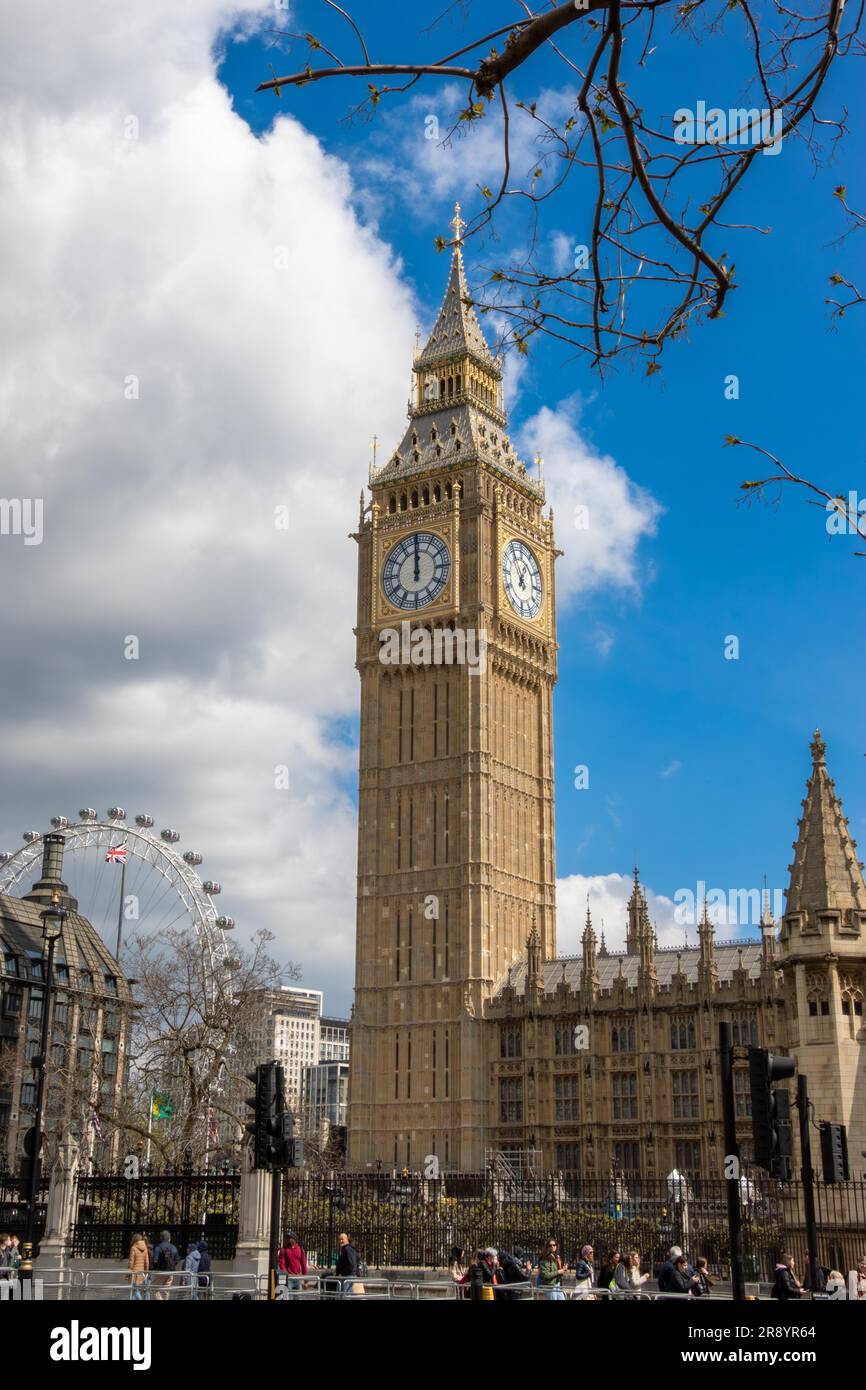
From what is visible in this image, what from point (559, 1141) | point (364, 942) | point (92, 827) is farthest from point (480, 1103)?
point (92, 827)

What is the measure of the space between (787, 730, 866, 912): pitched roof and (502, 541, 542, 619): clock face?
4925cm

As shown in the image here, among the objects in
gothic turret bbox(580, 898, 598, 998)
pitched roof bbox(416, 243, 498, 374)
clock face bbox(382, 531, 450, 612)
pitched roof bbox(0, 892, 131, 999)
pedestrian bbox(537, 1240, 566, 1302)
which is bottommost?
pedestrian bbox(537, 1240, 566, 1302)

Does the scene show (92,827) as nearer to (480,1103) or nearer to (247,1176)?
(480,1103)

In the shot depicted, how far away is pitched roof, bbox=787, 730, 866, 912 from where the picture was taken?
3369 centimetres

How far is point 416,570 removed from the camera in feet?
275

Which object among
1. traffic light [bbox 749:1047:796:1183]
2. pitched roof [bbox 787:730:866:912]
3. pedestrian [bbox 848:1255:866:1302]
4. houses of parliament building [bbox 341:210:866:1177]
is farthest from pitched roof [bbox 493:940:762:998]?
traffic light [bbox 749:1047:796:1183]

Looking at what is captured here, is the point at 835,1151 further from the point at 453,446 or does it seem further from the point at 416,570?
the point at 453,446

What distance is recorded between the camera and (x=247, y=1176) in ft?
96.6

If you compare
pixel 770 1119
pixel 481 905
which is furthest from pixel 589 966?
pixel 770 1119

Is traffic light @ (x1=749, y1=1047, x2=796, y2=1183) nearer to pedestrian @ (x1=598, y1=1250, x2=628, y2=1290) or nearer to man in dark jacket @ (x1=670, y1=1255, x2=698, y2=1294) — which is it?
man in dark jacket @ (x1=670, y1=1255, x2=698, y2=1294)

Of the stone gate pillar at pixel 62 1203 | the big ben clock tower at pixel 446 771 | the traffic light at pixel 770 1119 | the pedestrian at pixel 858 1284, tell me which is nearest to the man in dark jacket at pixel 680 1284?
the pedestrian at pixel 858 1284

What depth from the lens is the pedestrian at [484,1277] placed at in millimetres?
18906

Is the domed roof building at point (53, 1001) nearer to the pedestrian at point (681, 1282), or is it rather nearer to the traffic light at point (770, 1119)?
the pedestrian at point (681, 1282)

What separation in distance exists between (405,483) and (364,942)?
27484 mm
